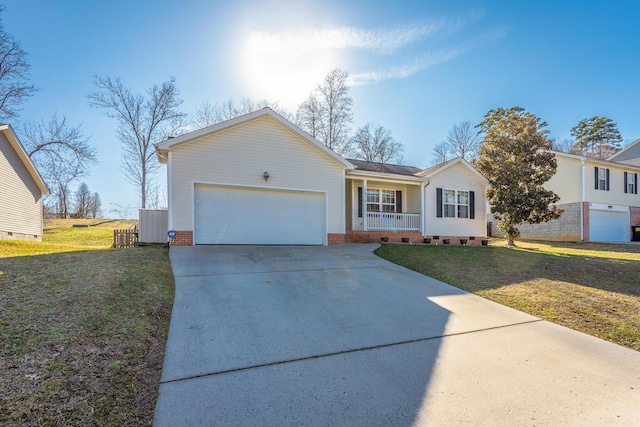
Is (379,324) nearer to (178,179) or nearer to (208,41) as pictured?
(178,179)

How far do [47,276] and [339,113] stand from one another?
23196 mm

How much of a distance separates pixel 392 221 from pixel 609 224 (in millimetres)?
17133

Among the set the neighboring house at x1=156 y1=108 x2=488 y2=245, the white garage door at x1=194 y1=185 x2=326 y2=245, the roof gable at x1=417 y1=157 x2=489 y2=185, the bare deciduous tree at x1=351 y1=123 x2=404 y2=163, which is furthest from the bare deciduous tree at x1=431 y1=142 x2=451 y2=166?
the white garage door at x1=194 y1=185 x2=326 y2=245

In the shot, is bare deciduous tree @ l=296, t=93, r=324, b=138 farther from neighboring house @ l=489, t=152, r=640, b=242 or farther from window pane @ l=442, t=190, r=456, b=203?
neighboring house @ l=489, t=152, r=640, b=242

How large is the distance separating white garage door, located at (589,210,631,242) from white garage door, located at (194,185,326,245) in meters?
19.2

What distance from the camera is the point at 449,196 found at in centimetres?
1602

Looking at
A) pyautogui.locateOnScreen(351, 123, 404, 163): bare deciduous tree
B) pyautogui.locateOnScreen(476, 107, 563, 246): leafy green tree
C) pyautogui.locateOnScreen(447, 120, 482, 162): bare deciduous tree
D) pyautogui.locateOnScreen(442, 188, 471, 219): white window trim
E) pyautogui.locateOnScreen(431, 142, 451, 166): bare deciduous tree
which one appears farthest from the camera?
pyautogui.locateOnScreen(431, 142, 451, 166): bare deciduous tree

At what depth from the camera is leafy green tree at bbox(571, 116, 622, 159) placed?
33.6 meters

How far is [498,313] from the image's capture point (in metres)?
5.20

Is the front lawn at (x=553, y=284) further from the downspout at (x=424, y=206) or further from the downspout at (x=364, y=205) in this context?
the downspout at (x=424, y=206)

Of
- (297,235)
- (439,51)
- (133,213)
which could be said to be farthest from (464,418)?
(133,213)

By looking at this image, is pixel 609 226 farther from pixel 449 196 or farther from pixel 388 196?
pixel 388 196

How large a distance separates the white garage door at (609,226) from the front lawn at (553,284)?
13.3 meters

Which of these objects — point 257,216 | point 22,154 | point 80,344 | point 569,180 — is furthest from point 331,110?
point 80,344
